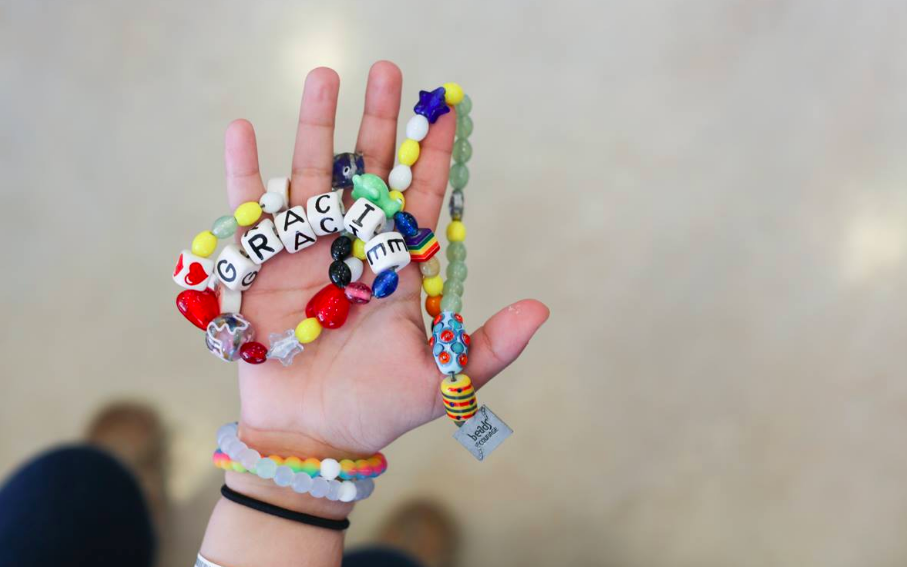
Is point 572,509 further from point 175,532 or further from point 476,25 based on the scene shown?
point 476,25

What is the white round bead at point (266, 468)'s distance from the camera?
0.93 meters

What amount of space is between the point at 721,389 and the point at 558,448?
1.28 feet

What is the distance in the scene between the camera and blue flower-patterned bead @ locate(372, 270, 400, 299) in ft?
3.15

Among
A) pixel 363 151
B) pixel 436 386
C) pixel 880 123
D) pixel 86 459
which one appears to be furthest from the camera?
pixel 880 123

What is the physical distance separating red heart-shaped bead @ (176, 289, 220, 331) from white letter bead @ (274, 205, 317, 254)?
5.6 inches

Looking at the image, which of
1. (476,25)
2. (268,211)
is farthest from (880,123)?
(268,211)

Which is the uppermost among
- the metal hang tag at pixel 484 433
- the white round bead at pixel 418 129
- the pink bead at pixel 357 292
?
the white round bead at pixel 418 129

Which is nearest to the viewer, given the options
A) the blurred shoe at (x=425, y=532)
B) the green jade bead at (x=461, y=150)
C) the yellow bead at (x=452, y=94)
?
the yellow bead at (x=452, y=94)

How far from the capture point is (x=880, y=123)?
1.63 metres

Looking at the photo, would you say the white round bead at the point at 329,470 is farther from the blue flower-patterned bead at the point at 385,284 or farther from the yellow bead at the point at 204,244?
the yellow bead at the point at 204,244

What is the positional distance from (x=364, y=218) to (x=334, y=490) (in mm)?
375

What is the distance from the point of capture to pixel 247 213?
3.29ft

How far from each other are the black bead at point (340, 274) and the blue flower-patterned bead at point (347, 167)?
0.14 meters

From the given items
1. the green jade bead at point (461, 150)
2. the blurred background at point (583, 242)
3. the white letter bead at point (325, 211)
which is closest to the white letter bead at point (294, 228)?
the white letter bead at point (325, 211)
